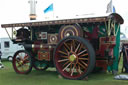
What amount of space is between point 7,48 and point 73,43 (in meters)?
11.4

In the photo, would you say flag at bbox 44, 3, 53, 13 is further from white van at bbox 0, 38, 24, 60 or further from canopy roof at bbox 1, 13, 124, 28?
white van at bbox 0, 38, 24, 60

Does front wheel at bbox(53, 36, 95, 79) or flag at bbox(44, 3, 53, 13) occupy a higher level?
flag at bbox(44, 3, 53, 13)

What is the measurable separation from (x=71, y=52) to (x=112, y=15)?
6.42 feet

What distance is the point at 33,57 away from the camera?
9.00m

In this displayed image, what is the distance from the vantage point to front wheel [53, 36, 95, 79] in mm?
7043

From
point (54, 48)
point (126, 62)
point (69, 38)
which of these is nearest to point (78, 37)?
point (69, 38)

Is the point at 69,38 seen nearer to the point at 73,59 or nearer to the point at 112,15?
the point at 73,59

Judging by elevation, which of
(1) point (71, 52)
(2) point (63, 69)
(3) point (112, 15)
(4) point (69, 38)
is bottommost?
(2) point (63, 69)

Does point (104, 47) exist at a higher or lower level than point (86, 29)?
lower

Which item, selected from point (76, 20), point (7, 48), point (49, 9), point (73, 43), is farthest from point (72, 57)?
point (7, 48)

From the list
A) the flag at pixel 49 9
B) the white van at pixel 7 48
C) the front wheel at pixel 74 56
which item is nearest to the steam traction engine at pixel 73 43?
the front wheel at pixel 74 56

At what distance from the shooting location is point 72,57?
7.39 metres

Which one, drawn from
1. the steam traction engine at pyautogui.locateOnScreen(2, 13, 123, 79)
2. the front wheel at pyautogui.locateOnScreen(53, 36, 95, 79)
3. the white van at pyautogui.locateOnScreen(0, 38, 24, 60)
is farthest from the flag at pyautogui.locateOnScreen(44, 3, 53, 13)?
the white van at pyautogui.locateOnScreen(0, 38, 24, 60)

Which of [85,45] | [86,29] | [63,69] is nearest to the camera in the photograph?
[85,45]
